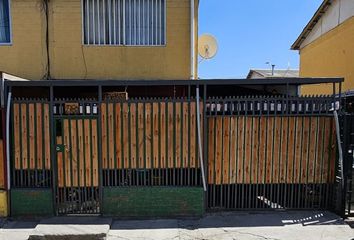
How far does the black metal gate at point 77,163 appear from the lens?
6199 millimetres

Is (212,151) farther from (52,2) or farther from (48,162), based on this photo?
(52,2)

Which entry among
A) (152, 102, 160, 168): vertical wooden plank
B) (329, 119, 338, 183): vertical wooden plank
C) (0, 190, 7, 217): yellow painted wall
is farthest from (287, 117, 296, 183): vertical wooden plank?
(0, 190, 7, 217): yellow painted wall

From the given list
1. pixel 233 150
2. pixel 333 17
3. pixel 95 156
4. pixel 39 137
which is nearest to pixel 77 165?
pixel 95 156

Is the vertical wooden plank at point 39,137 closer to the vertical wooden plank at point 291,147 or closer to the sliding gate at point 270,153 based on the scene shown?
the sliding gate at point 270,153

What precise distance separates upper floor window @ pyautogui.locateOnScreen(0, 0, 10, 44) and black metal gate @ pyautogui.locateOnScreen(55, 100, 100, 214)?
3972 mm

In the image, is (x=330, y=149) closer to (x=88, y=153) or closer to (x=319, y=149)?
(x=319, y=149)

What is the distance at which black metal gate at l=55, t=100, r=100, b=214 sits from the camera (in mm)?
6199

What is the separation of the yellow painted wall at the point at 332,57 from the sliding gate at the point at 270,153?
855 centimetres

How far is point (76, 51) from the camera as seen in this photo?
8.60 metres

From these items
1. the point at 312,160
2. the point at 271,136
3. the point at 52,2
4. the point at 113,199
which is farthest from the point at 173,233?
the point at 52,2

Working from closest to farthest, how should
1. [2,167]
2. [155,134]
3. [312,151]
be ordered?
1. [2,167]
2. [155,134]
3. [312,151]

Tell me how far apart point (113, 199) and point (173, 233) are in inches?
56.0

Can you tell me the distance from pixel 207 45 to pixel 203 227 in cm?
615

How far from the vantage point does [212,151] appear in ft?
20.8
